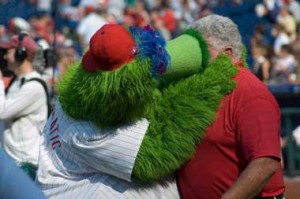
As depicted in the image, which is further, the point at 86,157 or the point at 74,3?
the point at 74,3

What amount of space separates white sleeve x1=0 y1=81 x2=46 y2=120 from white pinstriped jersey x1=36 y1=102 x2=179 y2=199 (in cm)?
220

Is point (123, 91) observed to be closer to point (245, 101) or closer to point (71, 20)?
point (245, 101)

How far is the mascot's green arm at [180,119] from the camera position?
11.0ft

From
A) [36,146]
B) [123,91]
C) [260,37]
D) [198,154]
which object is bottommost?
[260,37]

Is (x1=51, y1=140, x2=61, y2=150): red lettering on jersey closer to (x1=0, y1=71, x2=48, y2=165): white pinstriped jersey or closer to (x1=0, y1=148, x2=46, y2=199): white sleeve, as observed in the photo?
(x1=0, y1=148, x2=46, y2=199): white sleeve

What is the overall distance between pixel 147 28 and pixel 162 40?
8 centimetres

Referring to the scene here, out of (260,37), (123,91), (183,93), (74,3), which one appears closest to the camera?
(123,91)

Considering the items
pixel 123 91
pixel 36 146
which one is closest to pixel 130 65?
pixel 123 91

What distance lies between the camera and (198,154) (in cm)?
344

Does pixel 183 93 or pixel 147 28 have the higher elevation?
pixel 147 28

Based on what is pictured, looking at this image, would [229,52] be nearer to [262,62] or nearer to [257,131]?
[257,131]

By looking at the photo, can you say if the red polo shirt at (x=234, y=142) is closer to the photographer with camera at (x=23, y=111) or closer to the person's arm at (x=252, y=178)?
the person's arm at (x=252, y=178)

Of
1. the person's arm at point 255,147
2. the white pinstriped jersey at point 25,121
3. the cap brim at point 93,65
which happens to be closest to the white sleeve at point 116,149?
the cap brim at point 93,65

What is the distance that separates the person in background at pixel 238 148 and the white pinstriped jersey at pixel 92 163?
0.14 meters
